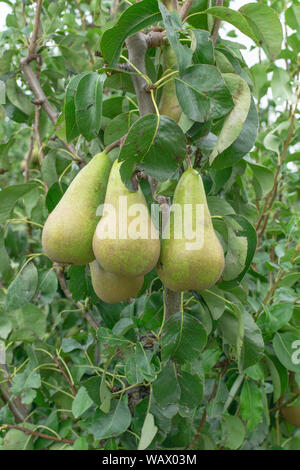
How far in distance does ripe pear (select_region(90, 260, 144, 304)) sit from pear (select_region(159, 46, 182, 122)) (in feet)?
0.88

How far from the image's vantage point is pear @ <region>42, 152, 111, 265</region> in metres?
0.67

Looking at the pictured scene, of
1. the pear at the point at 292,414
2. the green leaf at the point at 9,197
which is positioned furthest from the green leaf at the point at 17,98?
the pear at the point at 292,414

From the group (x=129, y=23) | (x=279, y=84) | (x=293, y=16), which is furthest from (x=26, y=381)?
(x=293, y=16)

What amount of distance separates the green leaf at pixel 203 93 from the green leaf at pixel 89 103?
0.37 ft

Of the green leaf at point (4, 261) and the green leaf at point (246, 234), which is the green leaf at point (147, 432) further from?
the green leaf at point (4, 261)

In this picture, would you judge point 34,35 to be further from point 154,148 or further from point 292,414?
point 292,414

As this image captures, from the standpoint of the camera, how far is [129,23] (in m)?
0.62

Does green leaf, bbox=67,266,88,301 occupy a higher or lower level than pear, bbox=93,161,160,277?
lower

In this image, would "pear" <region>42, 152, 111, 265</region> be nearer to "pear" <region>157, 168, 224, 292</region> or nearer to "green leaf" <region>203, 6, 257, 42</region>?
"pear" <region>157, 168, 224, 292</region>

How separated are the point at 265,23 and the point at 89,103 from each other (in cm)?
33

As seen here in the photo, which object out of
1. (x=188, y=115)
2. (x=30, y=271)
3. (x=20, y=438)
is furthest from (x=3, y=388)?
(x=188, y=115)

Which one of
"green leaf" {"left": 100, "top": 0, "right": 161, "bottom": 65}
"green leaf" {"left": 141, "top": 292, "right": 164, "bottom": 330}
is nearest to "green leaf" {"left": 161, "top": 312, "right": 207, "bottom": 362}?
"green leaf" {"left": 141, "top": 292, "right": 164, "bottom": 330}

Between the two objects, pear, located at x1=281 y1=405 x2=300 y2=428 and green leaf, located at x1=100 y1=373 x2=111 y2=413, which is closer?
green leaf, located at x1=100 y1=373 x2=111 y2=413
